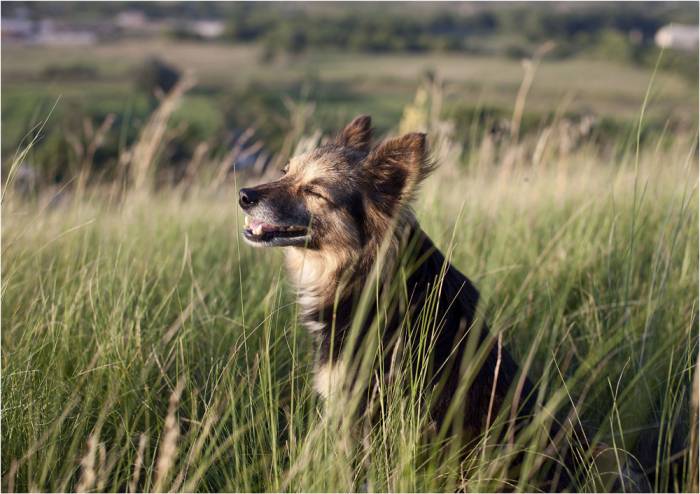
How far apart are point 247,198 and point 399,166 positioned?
70 cm

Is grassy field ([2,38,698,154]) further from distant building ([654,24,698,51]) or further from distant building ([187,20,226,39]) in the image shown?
distant building ([654,24,698,51])

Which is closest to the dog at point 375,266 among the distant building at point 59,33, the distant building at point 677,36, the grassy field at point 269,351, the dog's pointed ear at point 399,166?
the dog's pointed ear at point 399,166

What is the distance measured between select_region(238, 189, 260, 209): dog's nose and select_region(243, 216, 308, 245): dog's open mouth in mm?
85

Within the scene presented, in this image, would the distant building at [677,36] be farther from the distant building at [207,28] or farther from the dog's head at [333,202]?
the distant building at [207,28]

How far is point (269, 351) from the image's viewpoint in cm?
271

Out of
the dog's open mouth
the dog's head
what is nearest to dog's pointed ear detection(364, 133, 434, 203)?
the dog's head

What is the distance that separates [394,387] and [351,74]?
30826 millimetres

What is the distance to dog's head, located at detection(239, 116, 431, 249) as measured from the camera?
2.78 meters

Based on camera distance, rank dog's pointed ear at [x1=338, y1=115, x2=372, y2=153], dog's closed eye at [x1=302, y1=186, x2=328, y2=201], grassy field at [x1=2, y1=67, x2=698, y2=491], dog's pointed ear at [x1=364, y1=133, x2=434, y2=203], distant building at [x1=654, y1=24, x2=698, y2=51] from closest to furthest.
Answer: grassy field at [x1=2, y1=67, x2=698, y2=491], dog's pointed ear at [x1=364, y1=133, x2=434, y2=203], dog's closed eye at [x1=302, y1=186, x2=328, y2=201], dog's pointed ear at [x1=338, y1=115, x2=372, y2=153], distant building at [x1=654, y1=24, x2=698, y2=51]

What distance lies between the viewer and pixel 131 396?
8.14ft

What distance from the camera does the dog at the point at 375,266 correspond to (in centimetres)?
241

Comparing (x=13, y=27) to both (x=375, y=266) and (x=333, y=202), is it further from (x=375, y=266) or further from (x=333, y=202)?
(x=375, y=266)

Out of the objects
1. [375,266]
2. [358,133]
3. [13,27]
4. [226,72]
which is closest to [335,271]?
[375,266]

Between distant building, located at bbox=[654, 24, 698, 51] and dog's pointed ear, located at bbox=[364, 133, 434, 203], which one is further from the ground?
distant building, located at bbox=[654, 24, 698, 51]
